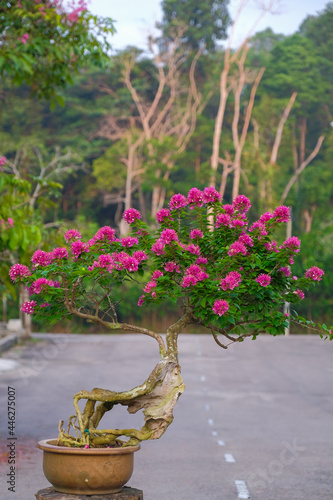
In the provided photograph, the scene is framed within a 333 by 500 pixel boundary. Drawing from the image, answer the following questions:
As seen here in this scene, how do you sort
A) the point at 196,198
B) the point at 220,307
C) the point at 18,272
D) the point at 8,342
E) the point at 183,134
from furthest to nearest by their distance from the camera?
the point at 183,134 → the point at 8,342 → the point at 196,198 → the point at 18,272 → the point at 220,307

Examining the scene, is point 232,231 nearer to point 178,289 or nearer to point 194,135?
point 178,289

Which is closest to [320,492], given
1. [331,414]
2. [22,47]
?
[22,47]

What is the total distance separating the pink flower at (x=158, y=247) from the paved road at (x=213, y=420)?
3555 millimetres

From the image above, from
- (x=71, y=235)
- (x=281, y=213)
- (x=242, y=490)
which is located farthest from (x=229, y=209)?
(x=242, y=490)

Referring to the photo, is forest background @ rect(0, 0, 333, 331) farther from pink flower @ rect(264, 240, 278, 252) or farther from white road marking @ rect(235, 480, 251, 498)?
pink flower @ rect(264, 240, 278, 252)

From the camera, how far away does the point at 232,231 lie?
609cm

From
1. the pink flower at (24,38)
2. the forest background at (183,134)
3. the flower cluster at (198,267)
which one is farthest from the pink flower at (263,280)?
the forest background at (183,134)

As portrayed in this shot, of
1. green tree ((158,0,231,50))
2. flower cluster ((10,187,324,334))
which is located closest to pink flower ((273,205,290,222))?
flower cluster ((10,187,324,334))

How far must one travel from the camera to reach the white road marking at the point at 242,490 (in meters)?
8.62

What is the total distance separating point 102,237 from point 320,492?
14.0 feet

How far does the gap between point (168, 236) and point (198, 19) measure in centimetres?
5301

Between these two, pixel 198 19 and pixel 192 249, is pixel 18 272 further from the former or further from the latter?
pixel 198 19

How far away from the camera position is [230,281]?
564cm

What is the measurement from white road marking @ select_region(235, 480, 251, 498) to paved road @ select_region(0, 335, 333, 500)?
0.01m
